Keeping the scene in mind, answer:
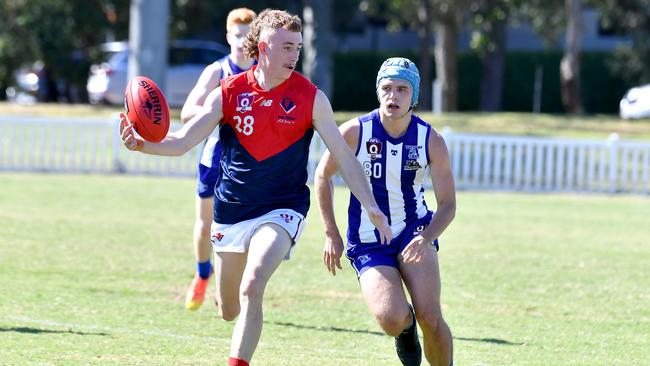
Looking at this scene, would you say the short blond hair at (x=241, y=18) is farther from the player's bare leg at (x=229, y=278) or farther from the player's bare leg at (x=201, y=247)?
the player's bare leg at (x=229, y=278)

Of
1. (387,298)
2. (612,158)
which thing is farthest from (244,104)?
(612,158)

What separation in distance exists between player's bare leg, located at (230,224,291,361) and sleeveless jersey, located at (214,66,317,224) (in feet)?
0.67

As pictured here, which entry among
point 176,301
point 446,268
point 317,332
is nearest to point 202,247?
point 176,301

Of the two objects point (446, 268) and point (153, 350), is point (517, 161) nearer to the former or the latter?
point (446, 268)

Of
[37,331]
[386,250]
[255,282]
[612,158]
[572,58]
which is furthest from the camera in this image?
[572,58]

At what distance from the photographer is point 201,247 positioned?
9070 mm

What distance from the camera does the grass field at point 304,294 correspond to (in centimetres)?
762

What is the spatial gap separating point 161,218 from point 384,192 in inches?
346

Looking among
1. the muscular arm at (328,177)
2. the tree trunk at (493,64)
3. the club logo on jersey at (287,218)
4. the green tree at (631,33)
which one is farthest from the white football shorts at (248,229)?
the green tree at (631,33)

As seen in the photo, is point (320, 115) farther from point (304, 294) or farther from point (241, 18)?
point (304, 294)

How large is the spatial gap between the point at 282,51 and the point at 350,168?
2.34ft

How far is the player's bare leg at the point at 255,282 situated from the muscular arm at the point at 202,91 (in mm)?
2190

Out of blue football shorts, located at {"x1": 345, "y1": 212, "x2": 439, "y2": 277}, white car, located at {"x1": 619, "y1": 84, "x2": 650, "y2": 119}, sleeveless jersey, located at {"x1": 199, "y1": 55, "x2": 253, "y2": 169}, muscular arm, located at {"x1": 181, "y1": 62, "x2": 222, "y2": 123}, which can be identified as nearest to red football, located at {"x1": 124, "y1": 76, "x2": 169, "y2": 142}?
blue football shorts, located at {"x1": 345, "y1": 212, "x2": 439, "y2": 277}

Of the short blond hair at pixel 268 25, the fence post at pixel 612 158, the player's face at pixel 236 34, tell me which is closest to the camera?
the short blond hair at pixel 268 25
